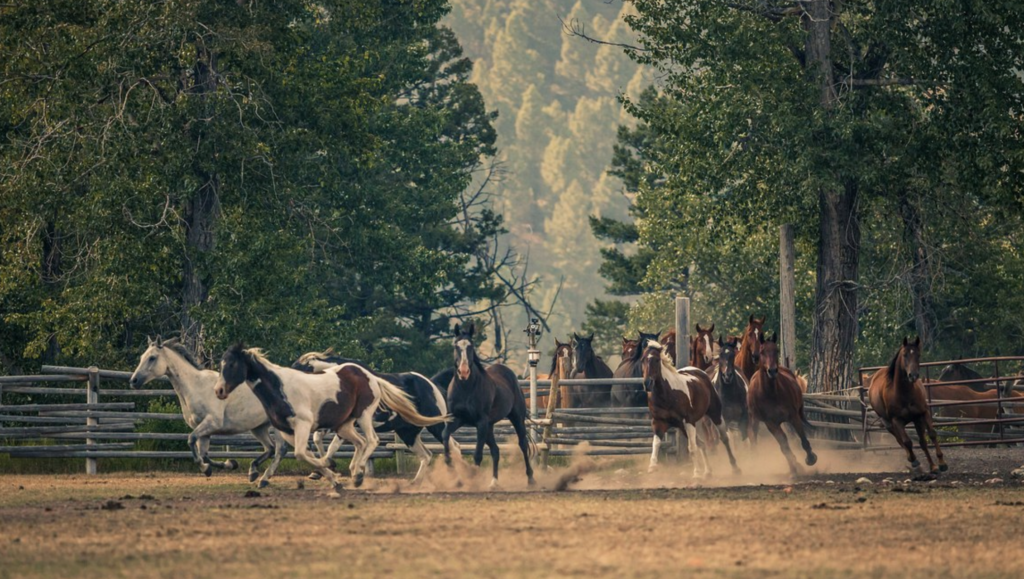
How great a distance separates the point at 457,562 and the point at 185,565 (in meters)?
2.05

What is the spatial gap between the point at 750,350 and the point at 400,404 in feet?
25.4

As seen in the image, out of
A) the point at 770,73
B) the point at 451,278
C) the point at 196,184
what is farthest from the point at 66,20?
the point at 451,278

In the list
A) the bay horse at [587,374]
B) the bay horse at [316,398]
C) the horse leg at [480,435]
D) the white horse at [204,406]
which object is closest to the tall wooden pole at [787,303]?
the bay horse at [587,374]

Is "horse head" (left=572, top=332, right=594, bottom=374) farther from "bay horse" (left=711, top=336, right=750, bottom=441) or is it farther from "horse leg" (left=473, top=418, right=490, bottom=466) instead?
"horse leg" (left=473, top=418, right=490, bottom=466)

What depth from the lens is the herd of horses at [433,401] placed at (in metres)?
18.2

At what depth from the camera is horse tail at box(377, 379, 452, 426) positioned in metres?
19.3

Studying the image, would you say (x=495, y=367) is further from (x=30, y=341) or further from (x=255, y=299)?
(x=30, y=341)

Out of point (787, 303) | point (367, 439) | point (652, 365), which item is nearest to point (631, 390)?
point (787, 303)

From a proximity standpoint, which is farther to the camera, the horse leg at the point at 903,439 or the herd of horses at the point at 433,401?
the horse leg at the point at 903,439

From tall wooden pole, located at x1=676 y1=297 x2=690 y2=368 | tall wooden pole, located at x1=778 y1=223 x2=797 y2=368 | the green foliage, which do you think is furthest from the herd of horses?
the green foliage

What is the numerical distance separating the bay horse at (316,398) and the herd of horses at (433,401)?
0.5 inches

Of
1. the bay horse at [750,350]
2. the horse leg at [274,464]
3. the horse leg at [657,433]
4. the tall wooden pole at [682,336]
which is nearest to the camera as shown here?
the horse leg at [274,464]

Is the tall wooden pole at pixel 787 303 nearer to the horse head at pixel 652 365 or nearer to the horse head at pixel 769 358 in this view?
the horse head at pixel 769 358

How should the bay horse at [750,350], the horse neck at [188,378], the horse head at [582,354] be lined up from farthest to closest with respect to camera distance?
the horse head at [582,354]
the bay horse at [750,350]
the horse neck at [188,378]
